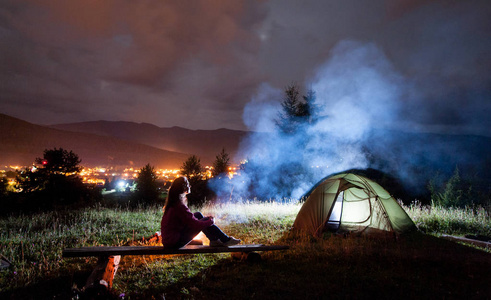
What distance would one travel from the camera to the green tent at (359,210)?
7828 mm

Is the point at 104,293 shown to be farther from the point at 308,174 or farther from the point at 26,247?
the point at 308,174

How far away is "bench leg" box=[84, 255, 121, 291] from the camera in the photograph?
13.7 ft

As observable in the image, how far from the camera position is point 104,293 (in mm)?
4184

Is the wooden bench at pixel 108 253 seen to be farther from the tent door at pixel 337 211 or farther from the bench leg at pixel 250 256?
the tent door at pixel 337 211

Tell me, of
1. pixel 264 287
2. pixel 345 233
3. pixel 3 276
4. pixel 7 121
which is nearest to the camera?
pixel 264 287

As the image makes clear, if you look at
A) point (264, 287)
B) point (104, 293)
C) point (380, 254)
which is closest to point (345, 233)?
point (380, 254)

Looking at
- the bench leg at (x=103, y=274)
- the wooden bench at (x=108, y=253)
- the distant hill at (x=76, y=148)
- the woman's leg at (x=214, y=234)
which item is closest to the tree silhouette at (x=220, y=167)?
the woman's leg at (x=214, y=234)

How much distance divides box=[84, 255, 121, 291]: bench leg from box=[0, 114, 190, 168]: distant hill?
4892 inches

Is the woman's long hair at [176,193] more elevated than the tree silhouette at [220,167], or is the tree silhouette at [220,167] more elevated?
the tree silhouette at [220,167]

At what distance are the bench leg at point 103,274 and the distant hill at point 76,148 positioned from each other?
12425cm

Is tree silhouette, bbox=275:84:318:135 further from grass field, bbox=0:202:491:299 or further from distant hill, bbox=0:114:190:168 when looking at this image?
distant hill, bbox=0:114:190:168

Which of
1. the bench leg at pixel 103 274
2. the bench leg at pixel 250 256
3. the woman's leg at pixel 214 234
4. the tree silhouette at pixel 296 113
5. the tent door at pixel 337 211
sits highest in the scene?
the tree silhouette at pixel 296 113

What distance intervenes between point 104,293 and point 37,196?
18919mm

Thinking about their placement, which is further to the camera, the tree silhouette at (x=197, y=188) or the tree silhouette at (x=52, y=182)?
the tree silhouette at (x=197, y=188)
